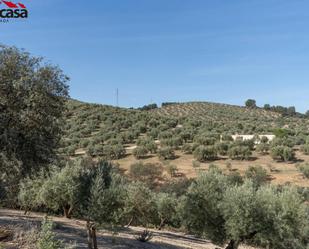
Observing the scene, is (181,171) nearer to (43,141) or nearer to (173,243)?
(173,243)

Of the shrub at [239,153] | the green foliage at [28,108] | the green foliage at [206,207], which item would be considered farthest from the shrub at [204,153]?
the green foliage at [28,108]

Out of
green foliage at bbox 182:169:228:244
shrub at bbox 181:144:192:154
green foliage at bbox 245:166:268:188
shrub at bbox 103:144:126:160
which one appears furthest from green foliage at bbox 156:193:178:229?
shrub at bbox 181:144:192:154

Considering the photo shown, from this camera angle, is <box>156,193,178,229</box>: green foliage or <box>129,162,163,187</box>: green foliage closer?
<box>156,193,178,229</box>: green foliage

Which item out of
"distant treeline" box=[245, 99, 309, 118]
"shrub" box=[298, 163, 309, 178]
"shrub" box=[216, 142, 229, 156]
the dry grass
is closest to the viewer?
"shrub" box=[298, 163, 309, 178]

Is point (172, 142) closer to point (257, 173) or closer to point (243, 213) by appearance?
point (257, 173)

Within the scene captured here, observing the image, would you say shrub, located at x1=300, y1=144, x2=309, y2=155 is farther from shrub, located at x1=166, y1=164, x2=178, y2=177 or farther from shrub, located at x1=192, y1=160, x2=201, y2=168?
shrub, located at x1=166, y1=164, x2=178, y2=177

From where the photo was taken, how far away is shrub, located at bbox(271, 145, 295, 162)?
61172 mm

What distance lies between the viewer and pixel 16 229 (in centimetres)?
1955

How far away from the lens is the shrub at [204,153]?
62656 millimetres

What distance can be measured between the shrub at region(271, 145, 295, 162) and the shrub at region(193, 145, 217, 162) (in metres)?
9.56

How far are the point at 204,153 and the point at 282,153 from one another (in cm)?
1243

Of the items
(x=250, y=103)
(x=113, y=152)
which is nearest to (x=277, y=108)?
(x=250, y=103)

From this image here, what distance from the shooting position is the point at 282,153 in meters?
62.1

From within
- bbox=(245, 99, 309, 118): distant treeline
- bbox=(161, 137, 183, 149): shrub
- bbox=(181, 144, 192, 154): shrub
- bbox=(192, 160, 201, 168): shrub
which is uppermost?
bbox=(245, 99, 309, 118): distant treeline
